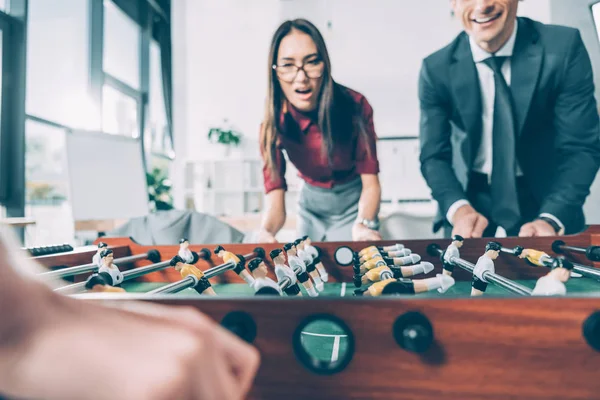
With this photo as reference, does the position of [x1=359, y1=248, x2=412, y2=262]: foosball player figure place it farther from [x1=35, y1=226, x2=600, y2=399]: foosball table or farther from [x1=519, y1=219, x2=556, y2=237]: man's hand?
[x1=519, y1=219, x2=556, y2=237]: man's hand

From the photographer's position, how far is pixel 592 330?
421 mm

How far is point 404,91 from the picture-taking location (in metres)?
4.18

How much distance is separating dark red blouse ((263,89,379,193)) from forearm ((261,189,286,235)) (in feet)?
0.13

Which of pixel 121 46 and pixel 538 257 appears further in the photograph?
pixel 121 46

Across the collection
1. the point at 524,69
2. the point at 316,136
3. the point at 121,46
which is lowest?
the point at 316,136

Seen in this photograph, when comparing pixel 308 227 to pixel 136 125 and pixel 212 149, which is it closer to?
pixel 212 149

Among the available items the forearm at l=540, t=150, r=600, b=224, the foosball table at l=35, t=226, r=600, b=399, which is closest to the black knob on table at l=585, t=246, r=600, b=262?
the foosball table at l=35, t=226, r=600, b=399

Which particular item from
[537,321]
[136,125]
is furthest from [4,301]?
[136,125]

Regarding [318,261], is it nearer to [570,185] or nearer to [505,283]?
[505,283]

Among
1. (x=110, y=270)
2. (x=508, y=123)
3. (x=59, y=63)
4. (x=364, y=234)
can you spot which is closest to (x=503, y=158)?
(x=508, y=123)

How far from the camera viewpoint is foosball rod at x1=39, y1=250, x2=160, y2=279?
0.85m

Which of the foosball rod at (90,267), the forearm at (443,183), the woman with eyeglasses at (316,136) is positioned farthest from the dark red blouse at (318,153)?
the foosball rod at (90,267)

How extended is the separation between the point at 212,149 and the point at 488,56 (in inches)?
130

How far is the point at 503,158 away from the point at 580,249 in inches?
42.8
